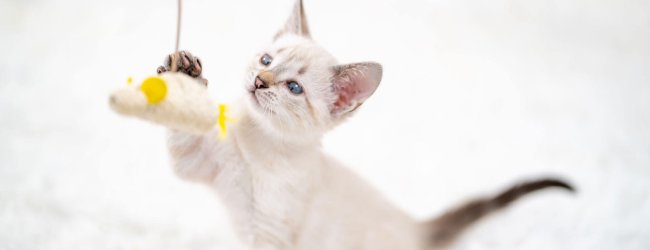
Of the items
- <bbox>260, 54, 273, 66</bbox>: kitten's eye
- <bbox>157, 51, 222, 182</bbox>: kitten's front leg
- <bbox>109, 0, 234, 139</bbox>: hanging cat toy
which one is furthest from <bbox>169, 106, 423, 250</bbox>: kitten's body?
<bbox>109, 0, 234, 139</bbox>: hanging cat toy

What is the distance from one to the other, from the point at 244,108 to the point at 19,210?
65cm

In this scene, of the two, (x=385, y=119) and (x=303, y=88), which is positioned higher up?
(x=385, y=119)

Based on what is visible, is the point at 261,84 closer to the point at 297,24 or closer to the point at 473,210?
the point at 297,24

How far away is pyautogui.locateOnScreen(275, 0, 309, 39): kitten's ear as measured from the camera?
1.29m

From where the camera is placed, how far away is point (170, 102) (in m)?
0.88

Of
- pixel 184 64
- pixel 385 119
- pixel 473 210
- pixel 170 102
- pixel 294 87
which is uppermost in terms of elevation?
pixel 385 119

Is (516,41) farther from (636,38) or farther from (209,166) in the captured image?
(209,166)

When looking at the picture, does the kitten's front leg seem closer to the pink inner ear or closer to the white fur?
the white fur

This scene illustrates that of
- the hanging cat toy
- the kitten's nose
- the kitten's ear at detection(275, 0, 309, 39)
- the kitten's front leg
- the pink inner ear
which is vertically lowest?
the hanging cat toy

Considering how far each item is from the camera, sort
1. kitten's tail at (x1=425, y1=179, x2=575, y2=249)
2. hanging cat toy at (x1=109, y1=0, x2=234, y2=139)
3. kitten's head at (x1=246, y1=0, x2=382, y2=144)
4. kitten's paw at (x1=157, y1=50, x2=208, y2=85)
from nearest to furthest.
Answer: hanging cat toy at (x1=109, y1=0, x2=234, y2=139) → kitten's paw at (x1=157, y1=50, x2=208, y2=85) → kitten's head at (x1=246, y1=0, x2=382, y2=144) → kitten's tail at (x1=425, y1=179, x2=575, y2=249)

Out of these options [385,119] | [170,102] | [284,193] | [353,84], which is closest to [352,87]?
[353,84]

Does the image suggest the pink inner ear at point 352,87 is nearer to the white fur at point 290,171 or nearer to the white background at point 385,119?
the white fur at point 290,171

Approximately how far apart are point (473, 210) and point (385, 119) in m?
0.63

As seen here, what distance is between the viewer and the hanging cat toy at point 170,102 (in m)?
0.82
